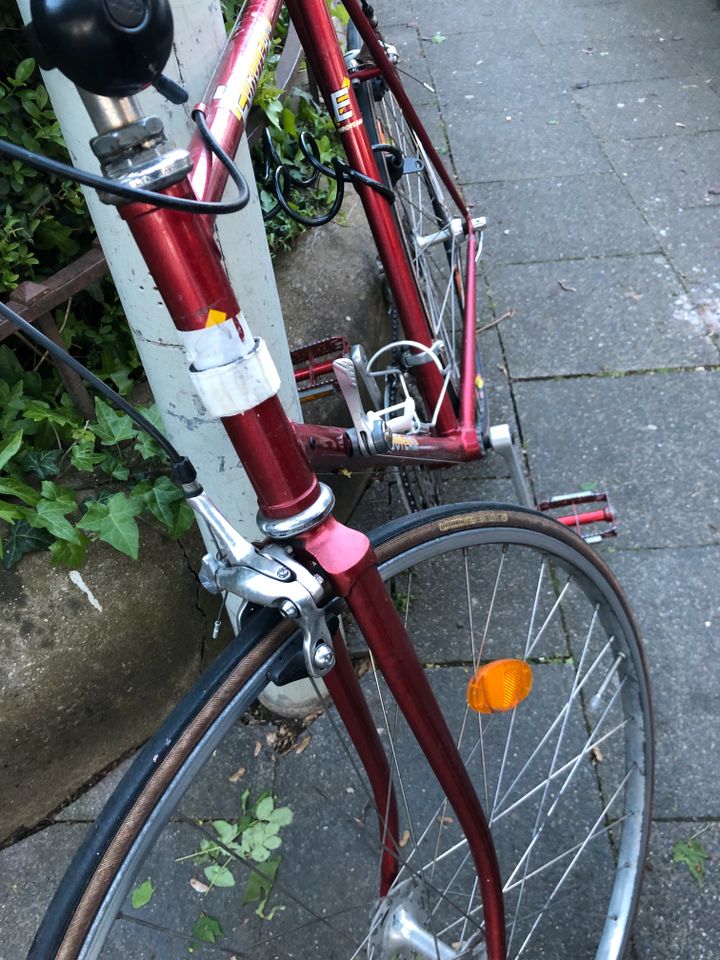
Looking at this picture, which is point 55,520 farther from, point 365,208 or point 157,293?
point 365,208

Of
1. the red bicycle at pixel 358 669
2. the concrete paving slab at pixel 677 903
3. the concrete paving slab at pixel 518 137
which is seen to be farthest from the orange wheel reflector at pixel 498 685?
the concrete paving slab at pixel 518 137

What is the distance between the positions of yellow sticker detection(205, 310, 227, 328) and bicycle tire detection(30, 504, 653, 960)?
1.26 ft

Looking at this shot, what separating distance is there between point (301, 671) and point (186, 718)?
6.3 inches

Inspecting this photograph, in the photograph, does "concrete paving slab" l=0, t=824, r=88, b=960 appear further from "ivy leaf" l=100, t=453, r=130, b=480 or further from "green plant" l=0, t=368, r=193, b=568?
"ivy leaf" l=100, t=453, r=130, b=480

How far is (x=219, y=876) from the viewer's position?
1879 millimetres

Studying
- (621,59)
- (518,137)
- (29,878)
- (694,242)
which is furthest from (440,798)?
(621,59)

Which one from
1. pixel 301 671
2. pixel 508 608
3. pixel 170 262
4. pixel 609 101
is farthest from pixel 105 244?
pixel 609 101

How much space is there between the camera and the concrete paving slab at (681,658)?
193cm

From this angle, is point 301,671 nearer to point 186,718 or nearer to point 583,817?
point 186,718

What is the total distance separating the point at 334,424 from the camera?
2.48 m

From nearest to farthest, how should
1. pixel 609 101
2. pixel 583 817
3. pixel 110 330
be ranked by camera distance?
pixel 583 817, pixel 110 330, pixel 609 101

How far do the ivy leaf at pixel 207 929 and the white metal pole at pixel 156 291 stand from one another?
0.87 metres

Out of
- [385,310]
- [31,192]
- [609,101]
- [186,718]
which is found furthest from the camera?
[609,101]

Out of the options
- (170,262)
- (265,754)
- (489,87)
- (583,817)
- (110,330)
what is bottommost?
(583,817)
